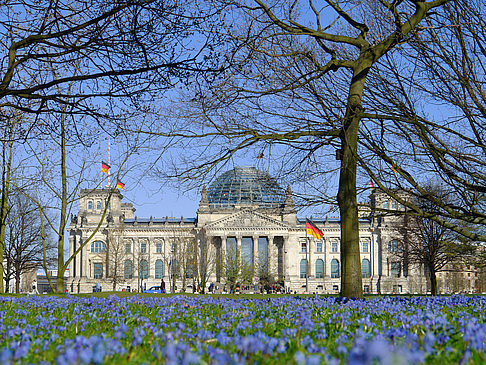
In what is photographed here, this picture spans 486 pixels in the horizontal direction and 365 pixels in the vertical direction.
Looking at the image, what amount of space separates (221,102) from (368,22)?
3382 mm

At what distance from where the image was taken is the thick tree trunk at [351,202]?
11.0m

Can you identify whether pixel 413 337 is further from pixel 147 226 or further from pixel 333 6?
pixel 147 226

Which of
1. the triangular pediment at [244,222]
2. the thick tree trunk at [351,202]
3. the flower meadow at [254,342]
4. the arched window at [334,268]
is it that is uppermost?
the triangular pediment at [244,222]

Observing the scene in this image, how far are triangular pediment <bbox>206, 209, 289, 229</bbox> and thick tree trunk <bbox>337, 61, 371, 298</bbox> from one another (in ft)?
328

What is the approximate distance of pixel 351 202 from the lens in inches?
441

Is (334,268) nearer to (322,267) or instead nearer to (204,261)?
(322,267)

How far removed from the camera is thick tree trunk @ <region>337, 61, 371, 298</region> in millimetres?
10969

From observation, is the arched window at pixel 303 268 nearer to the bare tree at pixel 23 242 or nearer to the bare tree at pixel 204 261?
the bare tree at pixel 204 261

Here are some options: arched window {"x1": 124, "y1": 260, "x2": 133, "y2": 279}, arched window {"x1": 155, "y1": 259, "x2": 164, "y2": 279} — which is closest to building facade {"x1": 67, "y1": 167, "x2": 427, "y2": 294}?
arched window {"x1": 155, "y1": 259, "x2": 164, "y2": 279}

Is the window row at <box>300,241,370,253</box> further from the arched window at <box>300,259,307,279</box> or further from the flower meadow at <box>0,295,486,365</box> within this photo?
the flower meadow at <box>0,295,486,365</box>

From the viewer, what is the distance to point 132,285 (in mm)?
109438

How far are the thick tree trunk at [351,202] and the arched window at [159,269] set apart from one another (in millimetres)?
105334

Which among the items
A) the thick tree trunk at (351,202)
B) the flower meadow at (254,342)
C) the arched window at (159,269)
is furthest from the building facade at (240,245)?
the flower meadow at (254,342)

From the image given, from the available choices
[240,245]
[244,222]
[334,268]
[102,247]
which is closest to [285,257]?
[240,245]
